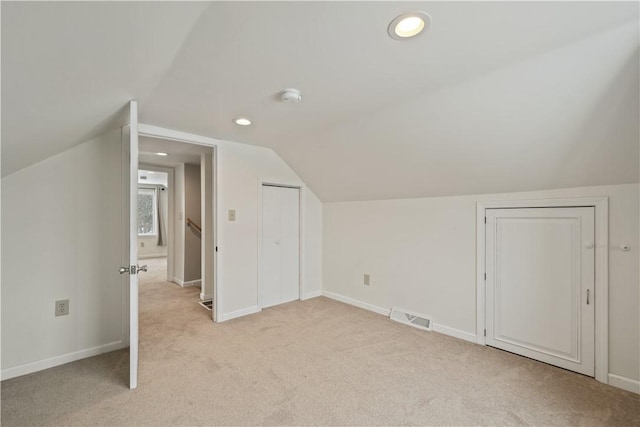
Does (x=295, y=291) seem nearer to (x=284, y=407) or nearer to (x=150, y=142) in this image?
(x=284, y=407)

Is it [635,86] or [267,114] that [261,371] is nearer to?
[267,114]

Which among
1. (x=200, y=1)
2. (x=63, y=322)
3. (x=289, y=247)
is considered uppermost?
(x=200, y=1)

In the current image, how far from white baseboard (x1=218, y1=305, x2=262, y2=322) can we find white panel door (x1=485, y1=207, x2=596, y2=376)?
2.58 meters

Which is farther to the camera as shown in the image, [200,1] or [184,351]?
[184,351]

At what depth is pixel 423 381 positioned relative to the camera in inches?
82.1

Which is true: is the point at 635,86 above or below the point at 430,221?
above

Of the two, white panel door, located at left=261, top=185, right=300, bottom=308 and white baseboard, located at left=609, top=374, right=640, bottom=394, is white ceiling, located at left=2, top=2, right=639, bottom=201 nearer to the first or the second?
white panel door, located at left=261, top=185, right=300, bottom=308

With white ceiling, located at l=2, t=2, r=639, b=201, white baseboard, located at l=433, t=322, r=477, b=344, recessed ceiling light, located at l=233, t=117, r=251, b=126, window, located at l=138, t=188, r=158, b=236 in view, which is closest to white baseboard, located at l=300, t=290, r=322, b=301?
white baseboard, located at l=433, t=322, r=477, b=344

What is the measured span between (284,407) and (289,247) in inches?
92.7

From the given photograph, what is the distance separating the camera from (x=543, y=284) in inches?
94.4

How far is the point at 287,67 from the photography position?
1671 millimetres

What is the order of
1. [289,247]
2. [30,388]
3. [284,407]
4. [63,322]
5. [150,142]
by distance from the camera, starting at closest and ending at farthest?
[284,407], [30,388], [63,322], [150,142], [289,247]

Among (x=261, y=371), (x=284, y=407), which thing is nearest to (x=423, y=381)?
(x=284, y=407)

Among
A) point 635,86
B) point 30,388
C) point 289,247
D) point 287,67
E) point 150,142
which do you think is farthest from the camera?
point 289,247
